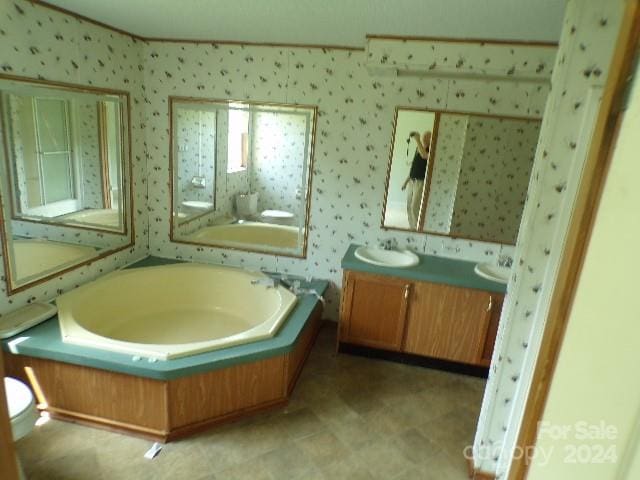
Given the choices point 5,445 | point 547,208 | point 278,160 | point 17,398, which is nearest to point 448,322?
point 547,208

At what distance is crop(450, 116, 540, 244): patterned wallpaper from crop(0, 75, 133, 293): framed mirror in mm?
2672

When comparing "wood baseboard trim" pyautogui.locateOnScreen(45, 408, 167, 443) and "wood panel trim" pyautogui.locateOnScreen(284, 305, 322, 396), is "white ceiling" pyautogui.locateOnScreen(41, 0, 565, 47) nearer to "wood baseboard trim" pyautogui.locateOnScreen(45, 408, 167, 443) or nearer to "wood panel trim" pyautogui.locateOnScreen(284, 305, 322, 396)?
"wood panel trim" pyautogui.locateOnScreen(284, 305, 322, 396)

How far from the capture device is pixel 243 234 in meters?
3.60

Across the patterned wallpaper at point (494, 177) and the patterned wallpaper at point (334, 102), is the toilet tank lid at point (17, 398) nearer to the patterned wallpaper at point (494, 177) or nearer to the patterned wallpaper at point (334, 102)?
the patterned wallpaper at point (334, 102)

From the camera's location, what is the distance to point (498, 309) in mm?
2746

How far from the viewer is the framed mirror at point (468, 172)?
2879 millimetres

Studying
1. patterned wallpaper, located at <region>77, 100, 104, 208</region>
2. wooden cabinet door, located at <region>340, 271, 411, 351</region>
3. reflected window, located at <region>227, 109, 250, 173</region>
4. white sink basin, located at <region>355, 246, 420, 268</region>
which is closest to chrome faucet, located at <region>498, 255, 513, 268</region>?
white sink basin, located at <region>355, 246, 420, 268</region>

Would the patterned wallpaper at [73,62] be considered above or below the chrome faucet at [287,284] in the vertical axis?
above

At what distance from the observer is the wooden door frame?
1.84 ft

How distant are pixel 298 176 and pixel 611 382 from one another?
2.89 metres

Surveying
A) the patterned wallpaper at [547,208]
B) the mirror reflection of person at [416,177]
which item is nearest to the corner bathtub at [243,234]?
the mirror reflection of person at [416,177]

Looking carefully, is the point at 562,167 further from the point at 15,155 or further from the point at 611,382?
the point at 15,155

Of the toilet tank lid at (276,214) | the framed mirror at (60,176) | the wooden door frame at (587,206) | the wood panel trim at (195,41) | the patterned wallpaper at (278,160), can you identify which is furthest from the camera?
the toilet tank lid at (276,214)

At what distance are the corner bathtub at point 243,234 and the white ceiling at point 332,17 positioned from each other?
4.92ft
